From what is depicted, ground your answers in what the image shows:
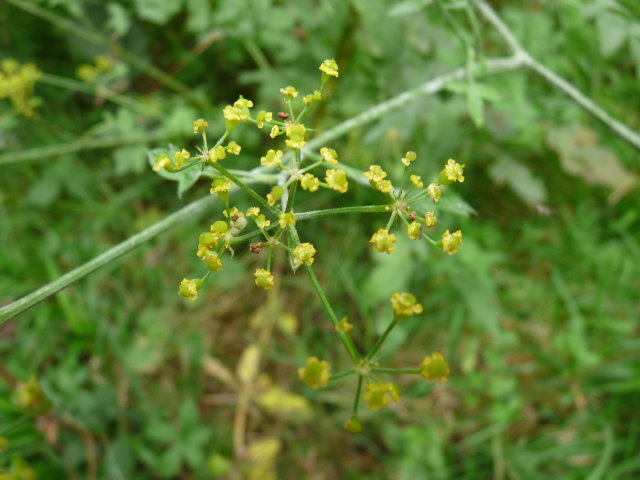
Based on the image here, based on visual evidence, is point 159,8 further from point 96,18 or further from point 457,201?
point 457,201

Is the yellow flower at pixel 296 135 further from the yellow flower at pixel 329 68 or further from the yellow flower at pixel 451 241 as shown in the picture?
the yellow flower at pixel 451 241

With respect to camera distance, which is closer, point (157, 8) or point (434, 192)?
point (434, 192)

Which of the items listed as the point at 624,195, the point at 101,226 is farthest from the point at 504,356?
the point at 101,226

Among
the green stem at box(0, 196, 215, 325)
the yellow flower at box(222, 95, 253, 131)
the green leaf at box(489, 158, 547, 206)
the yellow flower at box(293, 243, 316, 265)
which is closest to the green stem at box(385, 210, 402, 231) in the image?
the yellow flower at box(293, 243, 316, 265)

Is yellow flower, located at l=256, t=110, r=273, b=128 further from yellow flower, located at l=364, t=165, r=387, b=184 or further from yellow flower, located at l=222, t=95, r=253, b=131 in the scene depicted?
yellow flower, located at l=364, t=165, r=387, b=184

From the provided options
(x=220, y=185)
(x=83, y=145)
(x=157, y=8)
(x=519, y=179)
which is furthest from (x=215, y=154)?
(x=519, y=179)

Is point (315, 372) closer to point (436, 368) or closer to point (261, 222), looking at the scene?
point (436, 368)
